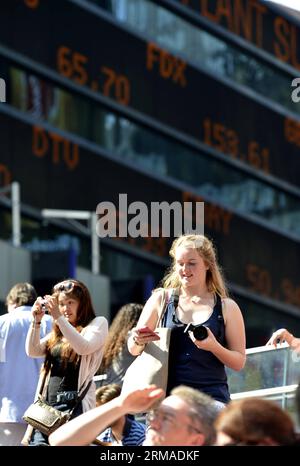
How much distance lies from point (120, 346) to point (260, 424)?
477 centimetres

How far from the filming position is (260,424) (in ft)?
16.7

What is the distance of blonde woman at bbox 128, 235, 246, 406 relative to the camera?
7.28 meters

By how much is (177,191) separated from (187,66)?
8.88 ft

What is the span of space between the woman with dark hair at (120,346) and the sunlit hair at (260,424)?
4675mm

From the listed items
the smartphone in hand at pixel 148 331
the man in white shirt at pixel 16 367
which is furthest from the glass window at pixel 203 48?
the smartphone in hand at pixel 148 331

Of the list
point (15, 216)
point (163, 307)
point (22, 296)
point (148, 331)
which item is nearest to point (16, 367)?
point (22, 296)

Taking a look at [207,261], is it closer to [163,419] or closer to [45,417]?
[45,417]

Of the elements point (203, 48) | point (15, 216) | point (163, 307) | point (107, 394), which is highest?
point (203, 48)

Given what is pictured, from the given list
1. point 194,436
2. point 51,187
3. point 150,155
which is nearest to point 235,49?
point 150,155

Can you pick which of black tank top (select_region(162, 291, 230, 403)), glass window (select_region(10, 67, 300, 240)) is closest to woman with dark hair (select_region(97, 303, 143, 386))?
black tank top (select_region(162, 291, 230, 403))

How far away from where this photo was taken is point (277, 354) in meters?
9.46

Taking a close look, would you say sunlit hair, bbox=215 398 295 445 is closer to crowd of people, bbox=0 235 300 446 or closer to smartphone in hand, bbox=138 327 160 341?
crowd of people, bbox=0 235 300 446

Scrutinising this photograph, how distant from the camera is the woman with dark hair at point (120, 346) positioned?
9828mm
